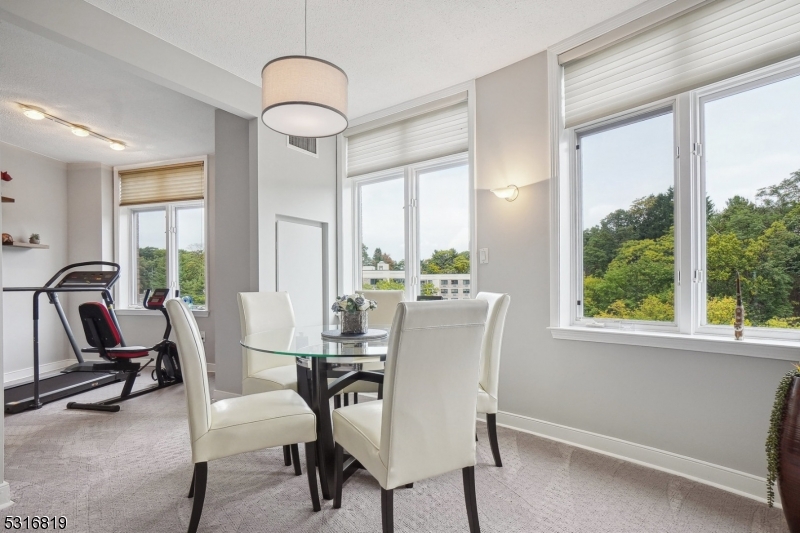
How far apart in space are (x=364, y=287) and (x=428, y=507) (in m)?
2.66

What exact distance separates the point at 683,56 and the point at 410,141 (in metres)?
2.22

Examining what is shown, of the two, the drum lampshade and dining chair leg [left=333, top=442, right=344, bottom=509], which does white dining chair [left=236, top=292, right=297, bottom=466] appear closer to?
dining chair leg [left=333, top=442, right=344, bottom=509]

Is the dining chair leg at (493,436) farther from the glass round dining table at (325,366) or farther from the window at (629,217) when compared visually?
the window at (629,217)

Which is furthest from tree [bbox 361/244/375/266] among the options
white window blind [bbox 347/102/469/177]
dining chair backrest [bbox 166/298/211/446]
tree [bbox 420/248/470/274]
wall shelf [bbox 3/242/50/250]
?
wall shelf [bbox 3/242/50/250]

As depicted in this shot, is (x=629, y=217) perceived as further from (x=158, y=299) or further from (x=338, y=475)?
(x=158, y=299)

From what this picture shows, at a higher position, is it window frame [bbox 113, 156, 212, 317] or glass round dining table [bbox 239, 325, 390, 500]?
window frame [bbox 113, 156, 212, 317]

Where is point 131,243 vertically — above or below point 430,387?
above

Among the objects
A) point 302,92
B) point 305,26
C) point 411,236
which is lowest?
point 411,236

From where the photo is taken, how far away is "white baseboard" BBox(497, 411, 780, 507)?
7.00 ft

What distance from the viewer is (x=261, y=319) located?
291cm

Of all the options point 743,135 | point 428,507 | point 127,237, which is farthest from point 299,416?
point 127,237

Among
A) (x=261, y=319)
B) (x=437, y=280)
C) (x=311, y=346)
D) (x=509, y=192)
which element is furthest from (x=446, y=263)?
(x=311, y=346)

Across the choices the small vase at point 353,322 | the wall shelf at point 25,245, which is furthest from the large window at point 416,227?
the wall shelf at point 25,245

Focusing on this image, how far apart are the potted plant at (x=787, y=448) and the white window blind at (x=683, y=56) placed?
163 cm
